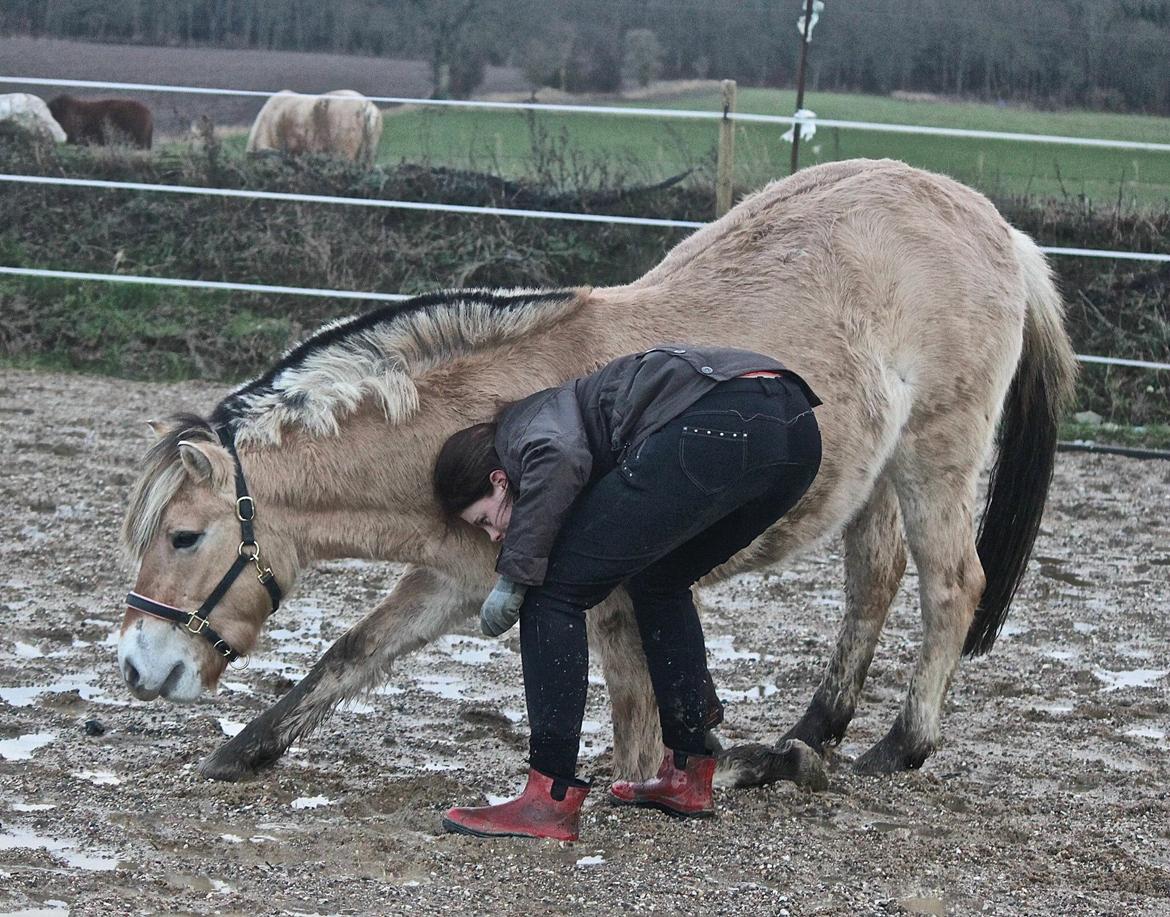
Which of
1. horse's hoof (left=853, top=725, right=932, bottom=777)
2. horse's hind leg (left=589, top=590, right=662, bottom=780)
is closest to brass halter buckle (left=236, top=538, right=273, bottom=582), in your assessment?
horse's hind leg (left=589, top=590, right=662, bottom=780)

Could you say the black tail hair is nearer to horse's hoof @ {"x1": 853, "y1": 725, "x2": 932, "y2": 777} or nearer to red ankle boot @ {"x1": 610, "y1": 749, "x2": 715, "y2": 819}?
horse's hoof @ {"x1": 853, "y1": 725, "x2": 932, "y2": 777}

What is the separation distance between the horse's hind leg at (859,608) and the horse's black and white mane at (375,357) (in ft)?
4.28

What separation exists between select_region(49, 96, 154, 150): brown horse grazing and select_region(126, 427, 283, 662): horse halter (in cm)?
744

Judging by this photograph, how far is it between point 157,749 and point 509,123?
23.0ft

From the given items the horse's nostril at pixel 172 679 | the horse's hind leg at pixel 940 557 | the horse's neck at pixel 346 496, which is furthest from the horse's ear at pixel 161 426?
the horse's hind leg at pixel 940 557

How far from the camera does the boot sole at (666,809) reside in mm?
3430

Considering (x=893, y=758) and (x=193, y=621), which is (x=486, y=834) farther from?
(x=893, y=758)

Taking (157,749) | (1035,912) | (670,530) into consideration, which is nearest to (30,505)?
(157,749)

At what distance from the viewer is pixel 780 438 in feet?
10.3

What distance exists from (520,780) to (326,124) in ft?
23.9

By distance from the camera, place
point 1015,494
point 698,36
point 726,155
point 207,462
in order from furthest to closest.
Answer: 1. point 698,36
2. point 726,155
3. point 1015,494
4. point 207,462

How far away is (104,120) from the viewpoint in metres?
10.0

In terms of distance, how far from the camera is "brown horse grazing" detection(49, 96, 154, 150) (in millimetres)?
10039

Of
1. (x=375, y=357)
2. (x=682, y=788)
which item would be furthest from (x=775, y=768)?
(x=375, y=357)
